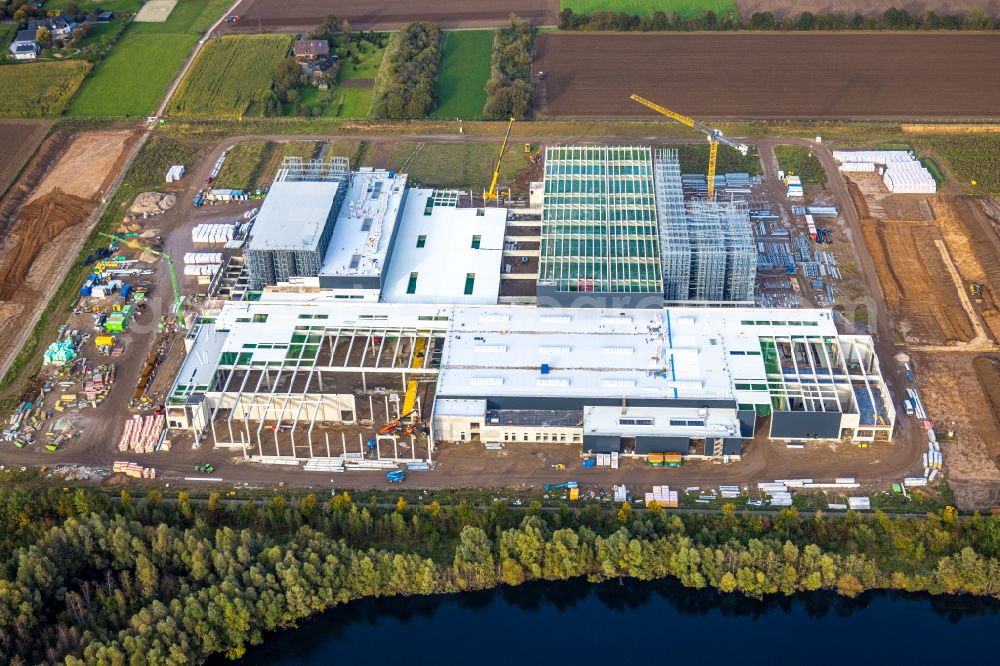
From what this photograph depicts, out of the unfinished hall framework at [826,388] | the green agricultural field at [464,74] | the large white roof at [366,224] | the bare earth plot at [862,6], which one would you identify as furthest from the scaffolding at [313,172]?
the bare earth plot at [862,6]

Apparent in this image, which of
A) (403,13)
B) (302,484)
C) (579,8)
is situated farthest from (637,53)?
(302,484)

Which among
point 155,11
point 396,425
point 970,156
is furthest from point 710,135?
point 155,11

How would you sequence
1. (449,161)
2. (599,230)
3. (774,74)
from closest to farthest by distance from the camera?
1. (599,230)
2. (449,161)
3. (774,74)

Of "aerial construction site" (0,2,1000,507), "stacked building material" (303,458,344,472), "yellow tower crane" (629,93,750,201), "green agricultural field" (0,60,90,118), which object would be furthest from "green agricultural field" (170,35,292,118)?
"stacked building material" (303,458,344,472)

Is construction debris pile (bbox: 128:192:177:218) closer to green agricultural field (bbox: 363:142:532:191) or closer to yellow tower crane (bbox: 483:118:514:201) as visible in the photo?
green agricultural field (bbox: 363:142:532:191)

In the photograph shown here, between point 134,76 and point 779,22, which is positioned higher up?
point 779,22

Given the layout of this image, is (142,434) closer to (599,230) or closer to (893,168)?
(599,230)

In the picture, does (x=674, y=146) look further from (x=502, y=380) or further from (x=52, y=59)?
(x=52, y=59)
